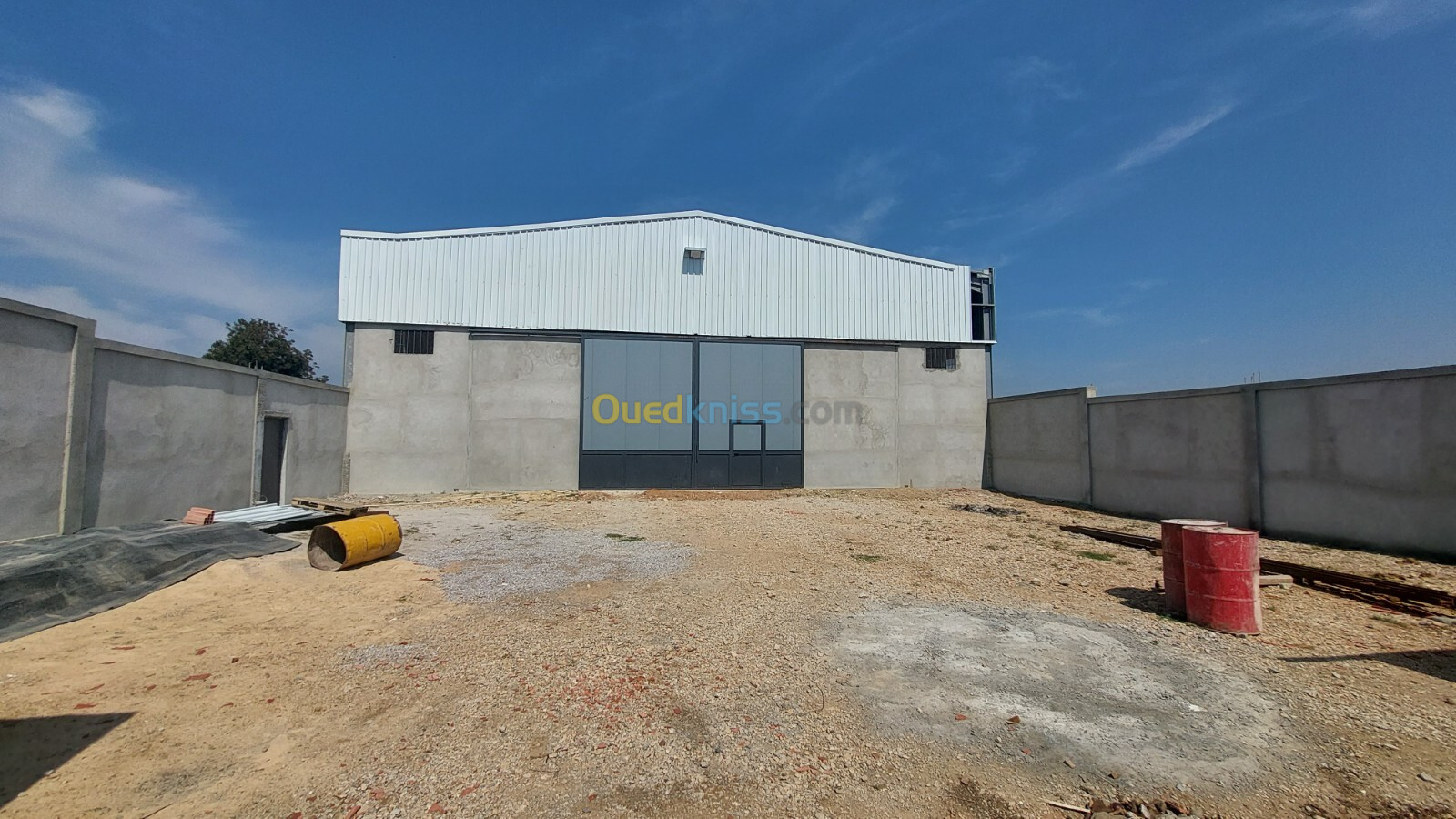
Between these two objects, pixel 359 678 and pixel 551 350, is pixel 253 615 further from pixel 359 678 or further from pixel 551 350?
pixel 551 350

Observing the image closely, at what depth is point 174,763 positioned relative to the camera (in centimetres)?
316

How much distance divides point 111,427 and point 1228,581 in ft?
47.5

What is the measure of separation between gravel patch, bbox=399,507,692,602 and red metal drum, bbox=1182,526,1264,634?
5.83 meters

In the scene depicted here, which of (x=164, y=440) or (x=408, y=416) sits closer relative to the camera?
(x=164, y=440)

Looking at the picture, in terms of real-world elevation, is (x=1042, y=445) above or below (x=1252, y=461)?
above

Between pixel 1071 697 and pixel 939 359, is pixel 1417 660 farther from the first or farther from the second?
pixel 939 359

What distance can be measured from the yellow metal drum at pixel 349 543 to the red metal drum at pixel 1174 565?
9509 mm

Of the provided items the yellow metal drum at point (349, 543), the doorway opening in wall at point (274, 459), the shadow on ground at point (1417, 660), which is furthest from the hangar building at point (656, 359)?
the shadow on ground at point (1417, 660)

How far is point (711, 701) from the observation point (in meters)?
3.99

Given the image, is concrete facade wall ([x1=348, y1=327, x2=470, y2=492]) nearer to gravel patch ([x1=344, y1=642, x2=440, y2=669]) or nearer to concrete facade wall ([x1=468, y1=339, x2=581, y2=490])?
concrete facade wall ([x1=468, y1=339, x2=581, y2=490])

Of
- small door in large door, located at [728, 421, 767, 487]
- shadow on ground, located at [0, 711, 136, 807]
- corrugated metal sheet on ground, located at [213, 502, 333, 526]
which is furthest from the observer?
small door in large door, located at [728, 421, 767, 487]

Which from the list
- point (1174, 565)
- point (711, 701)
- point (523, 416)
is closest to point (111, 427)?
point (523, 416)

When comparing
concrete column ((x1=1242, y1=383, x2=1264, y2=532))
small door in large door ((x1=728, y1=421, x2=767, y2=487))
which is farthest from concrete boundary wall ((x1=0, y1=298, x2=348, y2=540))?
concrete column ((x1=1242, y1=383, x2=1264, y2=532))

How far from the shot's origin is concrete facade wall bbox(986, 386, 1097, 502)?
15695mm
